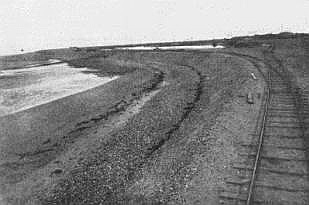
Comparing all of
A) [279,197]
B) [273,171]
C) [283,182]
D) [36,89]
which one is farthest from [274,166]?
[36,89]

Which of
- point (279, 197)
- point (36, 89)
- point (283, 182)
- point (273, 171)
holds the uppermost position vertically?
point (36, 89)

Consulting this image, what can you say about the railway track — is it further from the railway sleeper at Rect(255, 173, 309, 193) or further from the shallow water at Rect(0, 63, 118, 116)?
the shallow water at Rect(0, 63, 118, 116)

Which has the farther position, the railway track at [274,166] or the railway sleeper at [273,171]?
A: the railway sleeper at [273,171]

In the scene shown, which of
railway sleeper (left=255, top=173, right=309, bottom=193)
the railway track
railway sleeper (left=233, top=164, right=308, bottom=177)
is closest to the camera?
the railway track

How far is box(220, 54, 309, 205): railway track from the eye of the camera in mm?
11523

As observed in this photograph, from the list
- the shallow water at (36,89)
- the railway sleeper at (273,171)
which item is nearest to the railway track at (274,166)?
the railway sleeper at (273,171)

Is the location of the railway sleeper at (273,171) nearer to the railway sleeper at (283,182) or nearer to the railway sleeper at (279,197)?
the railway sleeper at (283,182)

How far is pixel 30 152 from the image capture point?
66.2ft

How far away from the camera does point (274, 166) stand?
13578mm

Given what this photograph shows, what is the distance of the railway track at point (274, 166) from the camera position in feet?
37.8

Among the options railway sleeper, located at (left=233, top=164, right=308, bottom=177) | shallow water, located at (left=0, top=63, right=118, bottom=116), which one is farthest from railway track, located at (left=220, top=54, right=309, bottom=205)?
shallow water, located at (left=0, top=63, right=118, bottom=116)

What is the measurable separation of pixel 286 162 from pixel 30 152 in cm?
1574

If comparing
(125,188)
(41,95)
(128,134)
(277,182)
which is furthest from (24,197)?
(41,95)

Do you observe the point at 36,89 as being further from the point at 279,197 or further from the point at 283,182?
the point at 279,197
